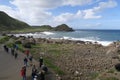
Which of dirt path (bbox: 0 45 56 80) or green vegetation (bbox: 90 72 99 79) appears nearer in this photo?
dirt path (bbox: 0 45 56 80)

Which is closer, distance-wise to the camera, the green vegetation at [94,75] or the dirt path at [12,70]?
the dirt path at [12,70]

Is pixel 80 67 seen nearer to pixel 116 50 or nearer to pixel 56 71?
→ pixel 56 71

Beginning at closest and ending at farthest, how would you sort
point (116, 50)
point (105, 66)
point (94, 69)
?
point (94, 69)
point (105, 66)
point (116, 50)

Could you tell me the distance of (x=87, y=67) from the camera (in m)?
36.0

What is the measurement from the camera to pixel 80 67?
118 ft

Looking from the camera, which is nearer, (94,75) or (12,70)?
(94,75)

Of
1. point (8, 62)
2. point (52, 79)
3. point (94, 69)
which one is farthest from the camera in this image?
point (8, 62)

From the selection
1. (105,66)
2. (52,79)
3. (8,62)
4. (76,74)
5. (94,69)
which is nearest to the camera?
(52,79)

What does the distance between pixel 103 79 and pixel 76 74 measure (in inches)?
215

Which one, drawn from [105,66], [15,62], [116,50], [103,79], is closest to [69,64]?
[105,66]

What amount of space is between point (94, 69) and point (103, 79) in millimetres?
8927

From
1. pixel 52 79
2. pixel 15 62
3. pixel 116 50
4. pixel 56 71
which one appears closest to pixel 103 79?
pixel 52 79

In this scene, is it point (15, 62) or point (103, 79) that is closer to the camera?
point (103, 79)

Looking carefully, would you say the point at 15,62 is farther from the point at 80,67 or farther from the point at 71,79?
the point at 71,79
